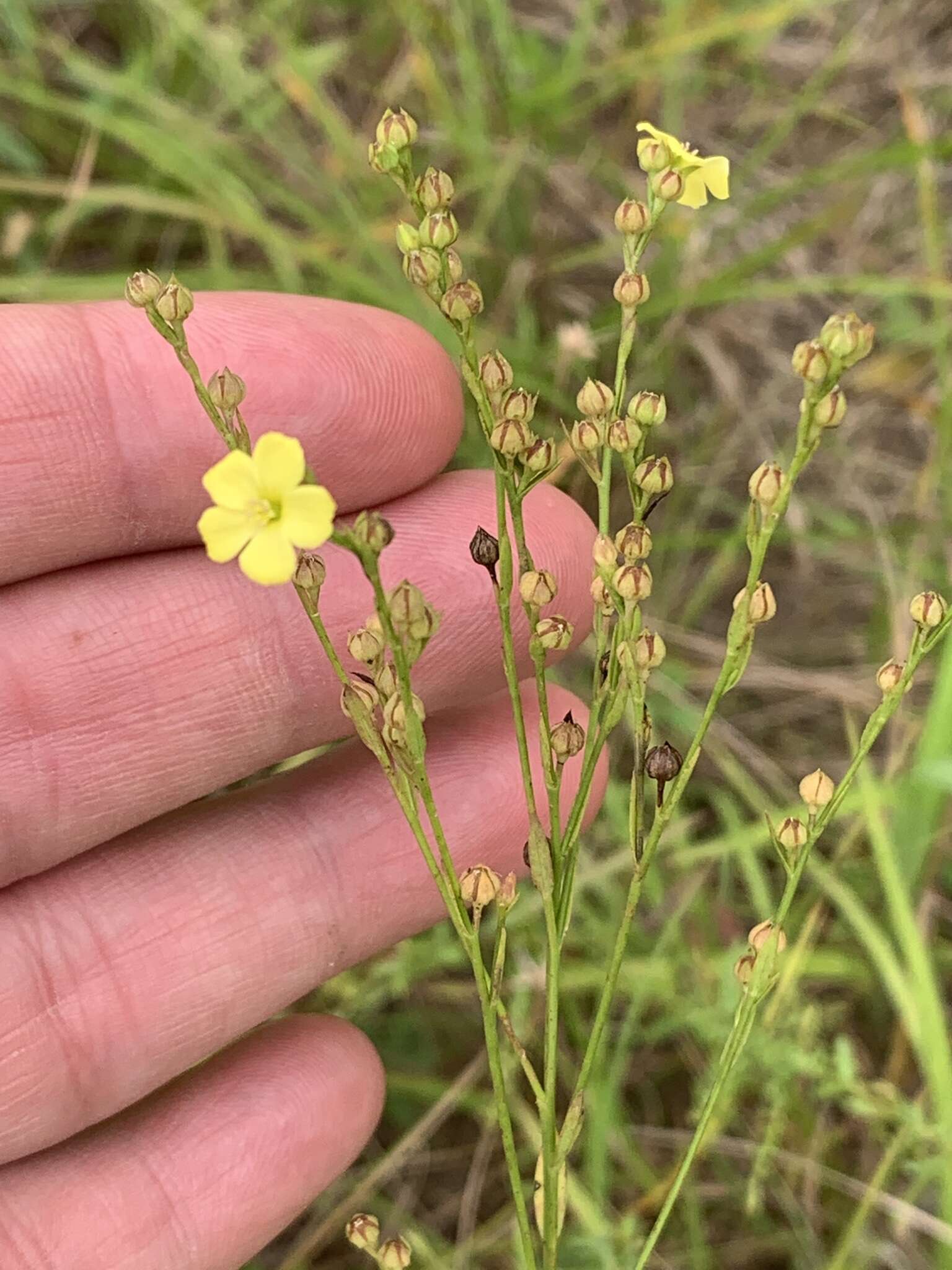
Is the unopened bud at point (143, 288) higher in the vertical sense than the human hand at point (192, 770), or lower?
higher

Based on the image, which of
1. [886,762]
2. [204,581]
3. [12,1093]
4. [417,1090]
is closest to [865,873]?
[886,762]

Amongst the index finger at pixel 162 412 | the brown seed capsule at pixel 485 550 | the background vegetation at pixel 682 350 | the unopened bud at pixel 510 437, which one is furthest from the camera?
the background vegetation at pixel 682 350

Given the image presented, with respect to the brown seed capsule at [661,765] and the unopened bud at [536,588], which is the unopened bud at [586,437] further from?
the brown seed capsule at [661,765]

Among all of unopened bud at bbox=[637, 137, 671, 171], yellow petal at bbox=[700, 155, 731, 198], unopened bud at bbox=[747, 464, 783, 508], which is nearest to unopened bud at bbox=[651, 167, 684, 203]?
unopened bud at bbox=[637, 137, 671, 171]

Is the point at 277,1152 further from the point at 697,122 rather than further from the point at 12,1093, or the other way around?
the point at 697,122

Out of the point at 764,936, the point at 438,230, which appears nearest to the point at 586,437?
the point at 438,230

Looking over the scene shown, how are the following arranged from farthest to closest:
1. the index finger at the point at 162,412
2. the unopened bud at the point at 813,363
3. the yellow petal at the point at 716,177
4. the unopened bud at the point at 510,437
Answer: the index finger at the point at 162,412, the yellow petal at the point at 716,177, the unopened bud at the point at 510,437, the unopened bud at the point at 813,363

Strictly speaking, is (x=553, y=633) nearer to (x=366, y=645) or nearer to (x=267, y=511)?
(x=366, y=645)

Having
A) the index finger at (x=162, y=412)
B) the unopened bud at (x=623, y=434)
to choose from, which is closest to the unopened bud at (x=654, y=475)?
the unopened bud at (x=623, y=434)
